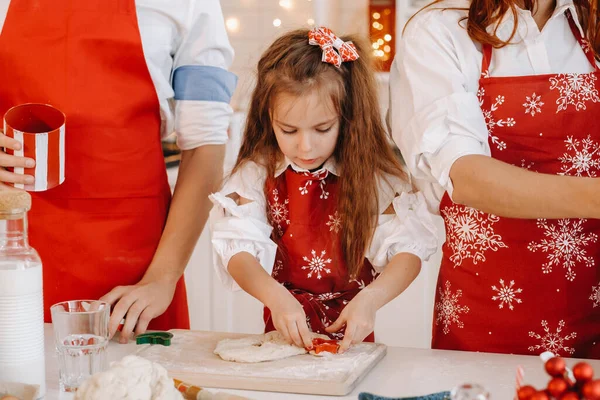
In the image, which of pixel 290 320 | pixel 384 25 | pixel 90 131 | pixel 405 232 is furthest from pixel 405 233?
pixel 384 25

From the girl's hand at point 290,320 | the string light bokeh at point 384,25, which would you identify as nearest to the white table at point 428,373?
the girl's hand at point 290,320

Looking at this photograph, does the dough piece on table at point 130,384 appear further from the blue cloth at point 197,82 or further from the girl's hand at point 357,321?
the blue cloth at point 197,82

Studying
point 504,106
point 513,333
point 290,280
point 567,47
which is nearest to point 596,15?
point 567,47

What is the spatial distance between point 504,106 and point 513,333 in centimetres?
41

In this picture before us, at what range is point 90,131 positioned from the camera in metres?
1.58

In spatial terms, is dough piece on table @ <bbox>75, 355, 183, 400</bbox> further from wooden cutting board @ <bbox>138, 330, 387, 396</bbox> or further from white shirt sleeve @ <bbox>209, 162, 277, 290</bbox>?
white shirt sleeve @ <bbox>209, 162, 277, 290</bbox>

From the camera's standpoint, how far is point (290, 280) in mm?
1682

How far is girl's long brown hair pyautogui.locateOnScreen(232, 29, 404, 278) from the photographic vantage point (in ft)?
5.24

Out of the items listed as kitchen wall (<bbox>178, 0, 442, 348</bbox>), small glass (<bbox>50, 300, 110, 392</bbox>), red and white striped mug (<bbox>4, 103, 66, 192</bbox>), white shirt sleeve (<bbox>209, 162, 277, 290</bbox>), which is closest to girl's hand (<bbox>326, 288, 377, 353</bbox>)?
white shirt sleeve (<bbox>209, 162, 277, 290</bbox>)

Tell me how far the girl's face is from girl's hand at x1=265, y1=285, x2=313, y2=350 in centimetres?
27

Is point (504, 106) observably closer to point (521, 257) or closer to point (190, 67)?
point (521, 257)

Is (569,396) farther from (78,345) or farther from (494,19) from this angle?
(494,19)

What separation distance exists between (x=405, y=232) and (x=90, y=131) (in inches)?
24.3

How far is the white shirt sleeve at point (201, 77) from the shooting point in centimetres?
166
